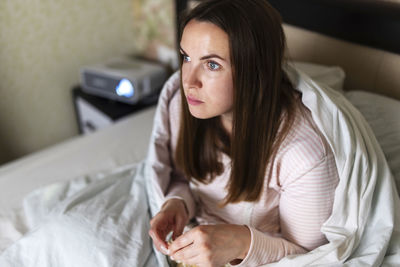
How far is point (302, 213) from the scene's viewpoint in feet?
2.29

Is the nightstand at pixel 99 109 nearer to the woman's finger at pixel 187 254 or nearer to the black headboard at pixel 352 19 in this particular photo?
the black headboard at pixel 352 19

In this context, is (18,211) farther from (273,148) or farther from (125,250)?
(273,148)

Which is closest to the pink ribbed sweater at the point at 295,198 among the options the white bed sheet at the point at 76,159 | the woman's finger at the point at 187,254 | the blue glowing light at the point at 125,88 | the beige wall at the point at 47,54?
the woman's finger at the point at 187,254

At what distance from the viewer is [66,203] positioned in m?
0.87

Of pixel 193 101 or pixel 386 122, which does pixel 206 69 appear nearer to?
pixel 193 101

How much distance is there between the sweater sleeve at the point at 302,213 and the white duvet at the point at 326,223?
0.02 metres

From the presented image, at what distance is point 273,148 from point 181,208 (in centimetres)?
27

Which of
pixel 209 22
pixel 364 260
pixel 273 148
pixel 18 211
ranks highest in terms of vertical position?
pixel 209 22

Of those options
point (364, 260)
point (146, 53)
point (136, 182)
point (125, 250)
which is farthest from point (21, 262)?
point (146, 53)

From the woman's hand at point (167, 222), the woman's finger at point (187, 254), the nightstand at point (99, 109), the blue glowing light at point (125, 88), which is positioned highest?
the woman's finger at point (187, 254)

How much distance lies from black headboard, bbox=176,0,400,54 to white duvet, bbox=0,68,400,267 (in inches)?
11.5

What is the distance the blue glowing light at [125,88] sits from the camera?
1573mm

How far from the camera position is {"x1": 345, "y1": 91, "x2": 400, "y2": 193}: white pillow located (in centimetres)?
80

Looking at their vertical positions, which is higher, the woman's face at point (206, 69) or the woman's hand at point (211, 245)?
the woman's face at point (206, 69)
